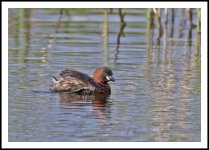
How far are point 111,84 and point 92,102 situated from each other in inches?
66.6

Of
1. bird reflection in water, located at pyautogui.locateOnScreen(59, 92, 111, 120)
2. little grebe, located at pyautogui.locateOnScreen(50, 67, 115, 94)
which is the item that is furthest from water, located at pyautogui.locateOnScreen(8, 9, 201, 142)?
little grebe, located at pyautogui.locateOnScreen(50, 67, 115, 94)

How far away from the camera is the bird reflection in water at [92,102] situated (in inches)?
439

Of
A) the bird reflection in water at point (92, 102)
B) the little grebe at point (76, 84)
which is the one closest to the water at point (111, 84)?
the bird reflection in water at point (92, 102)

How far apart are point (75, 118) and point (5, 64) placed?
6.15 ft

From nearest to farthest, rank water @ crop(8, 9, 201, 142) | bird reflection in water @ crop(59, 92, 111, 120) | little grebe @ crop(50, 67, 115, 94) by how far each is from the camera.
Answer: water @ crop(8, 9, 201, 142)
bird reflection in water @ crop(59, 92, 111, 120)
little grebe @ crop(50, 67, 115, 94)

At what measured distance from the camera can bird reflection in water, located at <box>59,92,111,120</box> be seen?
11162 millimetres

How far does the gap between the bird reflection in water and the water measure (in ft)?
0.05

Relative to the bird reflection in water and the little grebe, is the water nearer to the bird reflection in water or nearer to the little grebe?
the bird reflection in water

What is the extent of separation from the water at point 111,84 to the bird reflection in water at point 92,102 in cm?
2

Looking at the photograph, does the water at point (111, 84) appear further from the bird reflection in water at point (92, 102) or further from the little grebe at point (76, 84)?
the little grebe at point (76, 84)

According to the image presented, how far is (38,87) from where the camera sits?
1284cm

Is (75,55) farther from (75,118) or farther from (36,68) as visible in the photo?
(75,118)

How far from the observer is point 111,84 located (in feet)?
45.2

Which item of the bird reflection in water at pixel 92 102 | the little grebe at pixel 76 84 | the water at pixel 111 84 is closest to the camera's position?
the water at pixel 111 84
